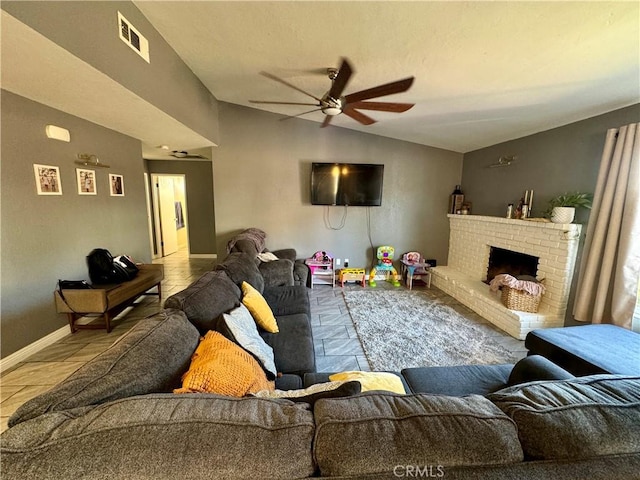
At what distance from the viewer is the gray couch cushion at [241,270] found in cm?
229

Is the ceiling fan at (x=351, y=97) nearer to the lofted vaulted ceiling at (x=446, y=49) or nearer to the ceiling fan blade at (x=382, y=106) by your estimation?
the ceiling fan blade at (x=382, y=106)

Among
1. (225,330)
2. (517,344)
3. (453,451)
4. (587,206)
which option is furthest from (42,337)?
(587,206)

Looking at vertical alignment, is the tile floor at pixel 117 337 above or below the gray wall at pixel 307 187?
below

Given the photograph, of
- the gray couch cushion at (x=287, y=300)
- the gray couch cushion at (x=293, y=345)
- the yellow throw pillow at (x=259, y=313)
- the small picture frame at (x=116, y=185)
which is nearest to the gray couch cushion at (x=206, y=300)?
the yellow throw pillow at (x=259, y=313)

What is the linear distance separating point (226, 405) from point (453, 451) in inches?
23.6

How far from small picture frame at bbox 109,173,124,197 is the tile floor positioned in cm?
157

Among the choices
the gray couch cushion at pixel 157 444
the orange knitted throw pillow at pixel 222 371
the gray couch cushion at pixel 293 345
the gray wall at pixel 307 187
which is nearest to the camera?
the gray couch cushion at pixel 157 444

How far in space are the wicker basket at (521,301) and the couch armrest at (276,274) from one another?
2.60 metres

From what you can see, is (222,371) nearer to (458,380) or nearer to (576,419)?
(576,419)

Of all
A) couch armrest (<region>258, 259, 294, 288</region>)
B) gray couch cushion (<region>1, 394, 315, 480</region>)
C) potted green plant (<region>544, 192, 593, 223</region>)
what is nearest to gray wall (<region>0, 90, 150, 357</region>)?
couch armrest (<region>258, 259, 294, 288</region>)

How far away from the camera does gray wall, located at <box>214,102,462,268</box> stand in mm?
4574

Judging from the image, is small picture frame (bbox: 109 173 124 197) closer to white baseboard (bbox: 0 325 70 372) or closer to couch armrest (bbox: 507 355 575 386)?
white baseboard (bbox: 0 325 70 372)

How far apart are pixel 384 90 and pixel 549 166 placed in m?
2.49

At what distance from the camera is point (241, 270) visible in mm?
2391
